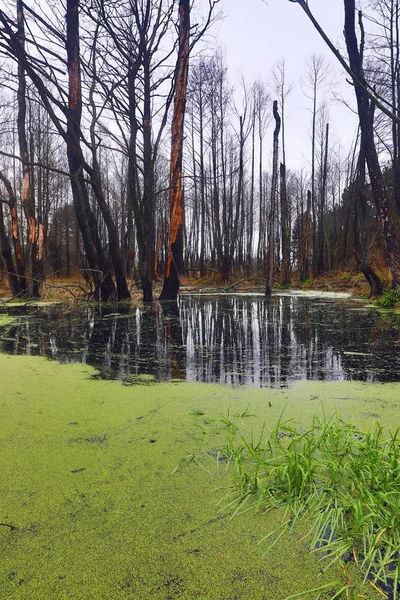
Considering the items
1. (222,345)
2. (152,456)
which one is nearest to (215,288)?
(222,345)

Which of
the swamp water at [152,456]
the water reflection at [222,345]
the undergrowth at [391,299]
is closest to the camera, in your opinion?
the swamp water at [152,456]

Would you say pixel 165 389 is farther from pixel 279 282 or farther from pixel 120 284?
pixel 279 282

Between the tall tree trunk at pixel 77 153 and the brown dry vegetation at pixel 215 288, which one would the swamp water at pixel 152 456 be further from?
the brown dry vegetation at pixel 215 288

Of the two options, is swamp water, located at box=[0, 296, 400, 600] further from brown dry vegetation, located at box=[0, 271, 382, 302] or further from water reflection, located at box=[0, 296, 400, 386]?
brown dry vegetation, located at box=[0, 271, 382, 302]

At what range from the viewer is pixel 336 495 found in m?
0.87

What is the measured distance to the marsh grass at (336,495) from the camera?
704 mm

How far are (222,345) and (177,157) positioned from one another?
540 cm

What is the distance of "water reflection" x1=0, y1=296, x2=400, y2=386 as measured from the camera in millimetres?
2027

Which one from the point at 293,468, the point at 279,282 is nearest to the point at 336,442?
the point at 293,468

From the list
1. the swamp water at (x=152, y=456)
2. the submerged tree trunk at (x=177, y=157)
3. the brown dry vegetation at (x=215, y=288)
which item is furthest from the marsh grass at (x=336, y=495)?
the submerged tree trunk at (x=177, y=157)

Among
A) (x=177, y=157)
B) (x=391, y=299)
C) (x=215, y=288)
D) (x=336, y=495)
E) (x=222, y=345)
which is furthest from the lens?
(x=215, y=288)

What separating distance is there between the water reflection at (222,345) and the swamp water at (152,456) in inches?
1.0

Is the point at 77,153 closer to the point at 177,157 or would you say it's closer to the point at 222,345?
the point at 177,157

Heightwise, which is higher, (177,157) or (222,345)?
(177,157)
